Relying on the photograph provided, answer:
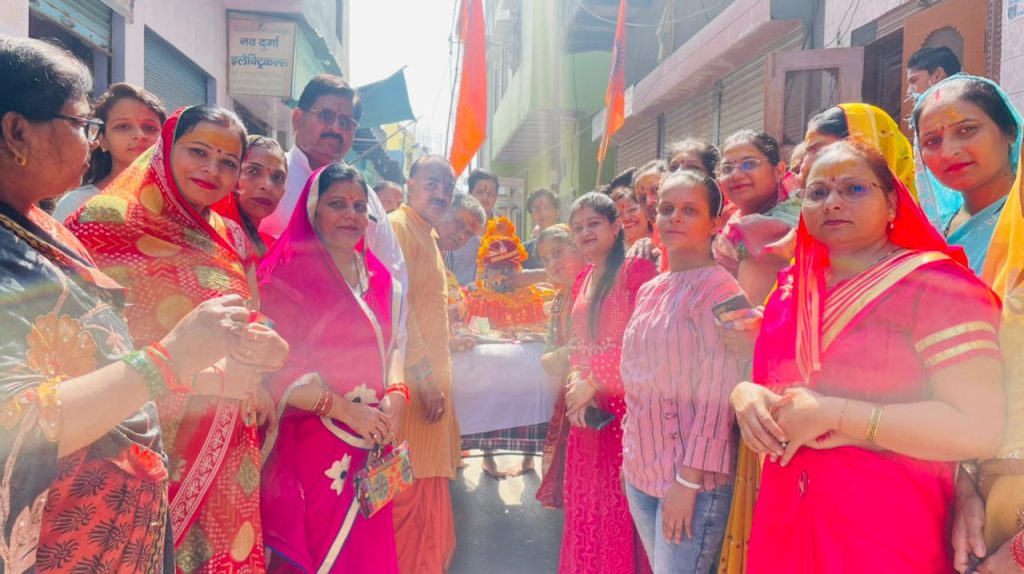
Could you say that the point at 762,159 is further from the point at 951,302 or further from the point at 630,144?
the point at 630,144

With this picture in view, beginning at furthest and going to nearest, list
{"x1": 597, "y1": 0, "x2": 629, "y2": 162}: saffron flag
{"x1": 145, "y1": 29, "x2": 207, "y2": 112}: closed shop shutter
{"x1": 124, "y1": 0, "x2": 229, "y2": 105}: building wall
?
Answer: {"x1": 597, "y1": 0, "x2": 629, "y2": 162}: saffron flag, {"x1": 145, "y1": 29, "x2": 207, "y2": 112}: closed shop shutter, {"x1": 124, "y1": 0, "x2": 229, "y2": 105}: building wall

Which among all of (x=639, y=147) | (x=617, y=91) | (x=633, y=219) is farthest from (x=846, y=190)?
(x=639, y=147)

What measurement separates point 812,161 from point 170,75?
24.8ft

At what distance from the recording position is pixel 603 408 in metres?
2.63

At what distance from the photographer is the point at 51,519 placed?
128 centimetres

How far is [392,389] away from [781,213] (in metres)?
1.50

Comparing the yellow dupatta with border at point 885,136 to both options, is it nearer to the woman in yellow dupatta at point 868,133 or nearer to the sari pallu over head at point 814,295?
the woman in yellow dupatta at point 868,133

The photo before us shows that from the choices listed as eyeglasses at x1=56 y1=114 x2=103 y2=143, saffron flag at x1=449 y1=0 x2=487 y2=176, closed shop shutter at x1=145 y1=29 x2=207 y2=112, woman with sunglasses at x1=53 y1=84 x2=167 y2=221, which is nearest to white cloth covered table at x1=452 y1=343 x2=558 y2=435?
woman with sunglasses at x1=53 y1=84 x2=167 y2=221

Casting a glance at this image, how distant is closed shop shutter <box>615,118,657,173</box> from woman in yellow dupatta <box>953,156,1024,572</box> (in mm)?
9243

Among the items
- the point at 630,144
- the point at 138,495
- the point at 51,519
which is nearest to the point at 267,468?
the point at 138,495

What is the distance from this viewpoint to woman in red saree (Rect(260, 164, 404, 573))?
84.0 inches

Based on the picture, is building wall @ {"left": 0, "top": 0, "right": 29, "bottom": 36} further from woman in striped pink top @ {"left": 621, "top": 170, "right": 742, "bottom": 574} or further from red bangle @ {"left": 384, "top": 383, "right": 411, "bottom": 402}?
woman in striped pink top @ {"left": 621, "top": 170, "right": 742, "bottom": 574}

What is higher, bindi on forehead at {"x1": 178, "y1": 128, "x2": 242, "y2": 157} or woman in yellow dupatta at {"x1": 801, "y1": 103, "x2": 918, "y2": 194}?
woman in yellow dupatta at {"x1": 801, "y1": 103, "x2": 918, "y2": 194}

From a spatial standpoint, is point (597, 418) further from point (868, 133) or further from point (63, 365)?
point (63, 365)
